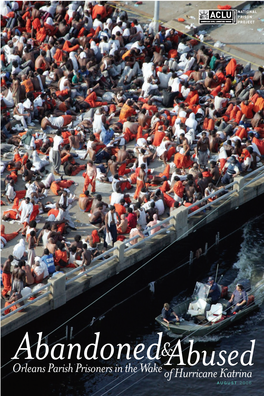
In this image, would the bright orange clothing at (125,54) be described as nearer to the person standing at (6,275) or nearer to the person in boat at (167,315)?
the person in boat at (167,315)

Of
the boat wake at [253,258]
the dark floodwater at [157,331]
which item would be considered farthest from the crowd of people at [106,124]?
the boat wake at [253,258]

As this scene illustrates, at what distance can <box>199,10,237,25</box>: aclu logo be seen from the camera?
34.5m

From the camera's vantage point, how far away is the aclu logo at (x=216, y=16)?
1359 inches

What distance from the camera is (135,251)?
2267 centimetres

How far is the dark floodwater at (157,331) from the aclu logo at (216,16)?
41.7 feet

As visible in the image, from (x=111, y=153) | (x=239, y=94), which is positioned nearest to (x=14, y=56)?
(x=111, y=153)

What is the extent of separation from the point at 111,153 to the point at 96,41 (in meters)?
8.04

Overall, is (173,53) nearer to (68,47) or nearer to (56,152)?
(68,47)

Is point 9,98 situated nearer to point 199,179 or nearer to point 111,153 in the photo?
point 111,153

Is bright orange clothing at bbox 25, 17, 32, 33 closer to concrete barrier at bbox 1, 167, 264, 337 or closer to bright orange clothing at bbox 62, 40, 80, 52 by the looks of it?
bright orange clothing at bbox 62, 40, 80, 52

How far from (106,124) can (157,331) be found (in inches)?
348

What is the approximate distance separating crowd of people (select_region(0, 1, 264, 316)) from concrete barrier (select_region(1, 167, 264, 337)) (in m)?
0.39

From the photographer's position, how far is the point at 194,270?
24.5 metres

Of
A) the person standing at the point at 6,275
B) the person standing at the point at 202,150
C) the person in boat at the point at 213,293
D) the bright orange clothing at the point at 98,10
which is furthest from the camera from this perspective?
the bright orange clothing at the point at 98,10
